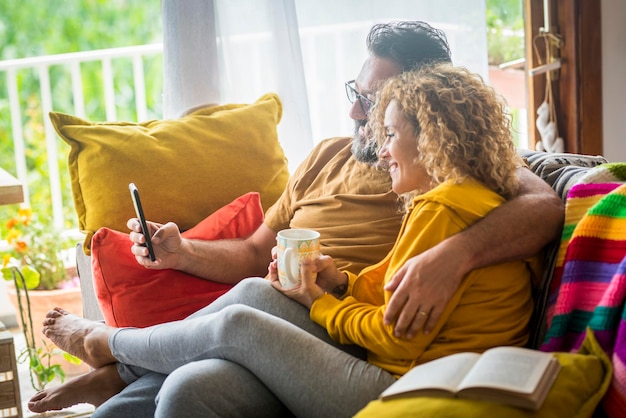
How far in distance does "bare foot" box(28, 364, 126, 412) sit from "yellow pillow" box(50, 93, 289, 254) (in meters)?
0.38

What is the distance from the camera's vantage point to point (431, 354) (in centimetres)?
154

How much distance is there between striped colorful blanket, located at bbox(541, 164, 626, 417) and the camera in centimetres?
144

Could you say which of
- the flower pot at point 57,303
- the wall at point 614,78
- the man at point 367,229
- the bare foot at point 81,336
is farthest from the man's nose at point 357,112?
the wall at point 614,78

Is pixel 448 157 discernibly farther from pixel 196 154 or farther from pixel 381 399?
pixel 196 154

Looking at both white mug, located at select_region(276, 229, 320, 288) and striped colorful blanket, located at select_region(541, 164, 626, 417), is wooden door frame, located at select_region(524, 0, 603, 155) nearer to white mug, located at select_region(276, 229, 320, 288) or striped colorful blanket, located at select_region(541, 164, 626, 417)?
striped colorful blanket, located at select_region(541, 164, 626, 417)

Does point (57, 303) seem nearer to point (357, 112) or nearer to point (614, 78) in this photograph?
point (357, 112)

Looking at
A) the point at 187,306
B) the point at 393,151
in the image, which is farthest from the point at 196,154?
the point at 393,151

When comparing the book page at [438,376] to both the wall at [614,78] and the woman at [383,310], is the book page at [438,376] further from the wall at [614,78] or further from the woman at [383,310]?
the wall at [614,78]

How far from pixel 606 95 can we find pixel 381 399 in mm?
2463

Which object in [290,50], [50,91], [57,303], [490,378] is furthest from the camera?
[50,91]

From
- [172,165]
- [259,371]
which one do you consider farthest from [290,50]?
[259,371]

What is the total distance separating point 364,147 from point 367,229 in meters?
0.20

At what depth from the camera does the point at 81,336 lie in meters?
2.01

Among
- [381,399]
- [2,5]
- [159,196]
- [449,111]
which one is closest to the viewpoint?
[381,399]
